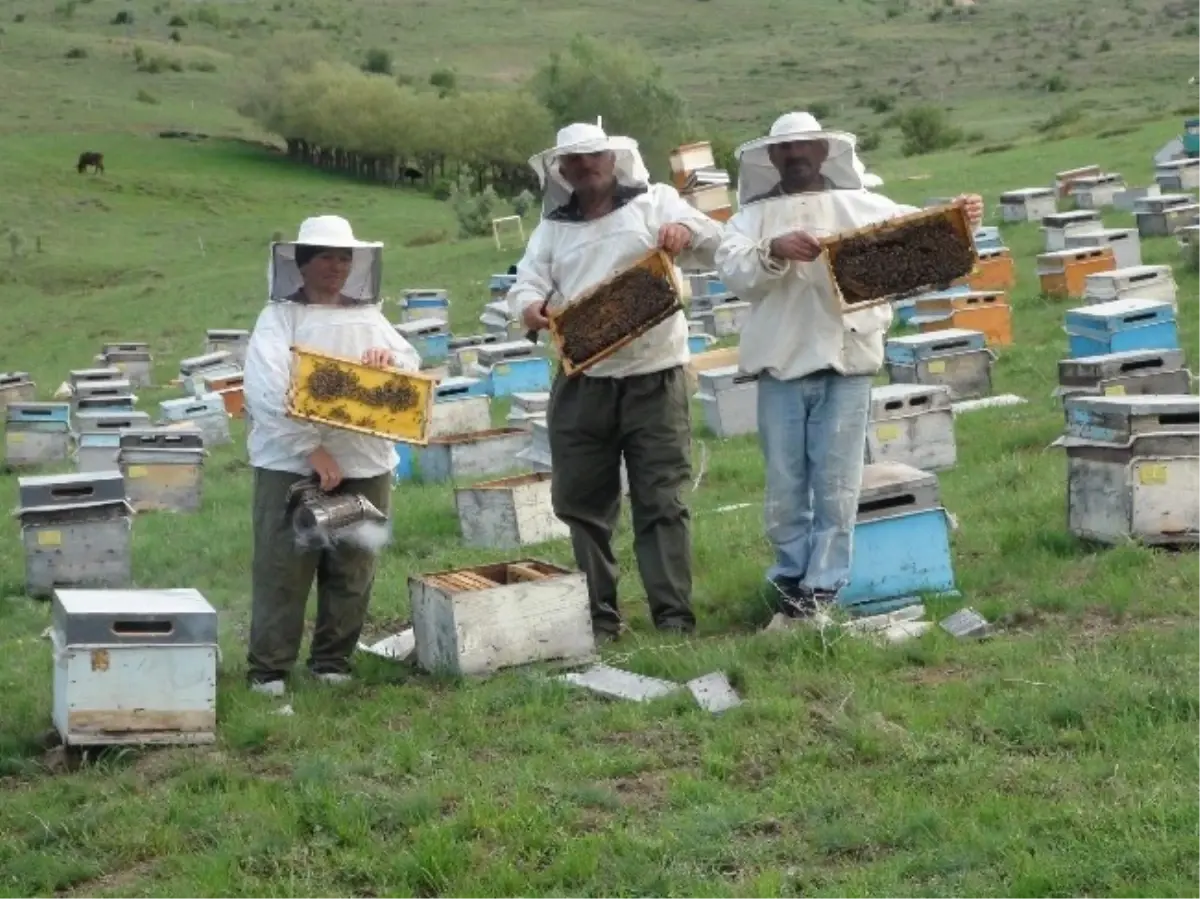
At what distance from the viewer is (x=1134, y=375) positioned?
1092cm

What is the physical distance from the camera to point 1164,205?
71.4 ft

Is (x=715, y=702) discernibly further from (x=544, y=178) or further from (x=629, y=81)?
(x=629, y=81)

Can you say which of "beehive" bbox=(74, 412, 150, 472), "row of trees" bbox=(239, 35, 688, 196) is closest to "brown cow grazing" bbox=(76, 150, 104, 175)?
"row of trees" bbox=(239, 35, 688, 196)

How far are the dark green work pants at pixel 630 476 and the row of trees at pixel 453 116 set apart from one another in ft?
156

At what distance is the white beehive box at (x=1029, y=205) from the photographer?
995 inches

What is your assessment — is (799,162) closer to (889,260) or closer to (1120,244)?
(889,260)

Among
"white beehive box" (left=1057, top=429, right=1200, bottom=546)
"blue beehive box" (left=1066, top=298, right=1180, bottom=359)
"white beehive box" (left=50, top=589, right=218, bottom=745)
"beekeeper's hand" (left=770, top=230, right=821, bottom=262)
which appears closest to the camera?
"white beehive box" (left=50, top=589, right=218, bottom=745)

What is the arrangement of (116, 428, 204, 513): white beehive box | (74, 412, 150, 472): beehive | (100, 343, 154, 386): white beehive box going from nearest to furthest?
(116, 428, 204, 513): white beehive box < (74, 412, 150, 472): beehive < (100, 343, 154, 386): white beehive box

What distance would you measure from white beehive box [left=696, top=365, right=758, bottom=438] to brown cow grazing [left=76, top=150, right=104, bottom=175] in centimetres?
4950

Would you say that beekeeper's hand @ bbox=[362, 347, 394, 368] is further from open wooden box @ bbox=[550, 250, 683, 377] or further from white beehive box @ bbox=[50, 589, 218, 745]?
white beehive box @ bbox=[50, 589, 218, 745]

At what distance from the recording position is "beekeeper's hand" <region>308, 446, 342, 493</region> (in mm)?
7805

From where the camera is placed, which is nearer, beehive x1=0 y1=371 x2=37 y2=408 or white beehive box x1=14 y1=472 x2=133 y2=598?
white beehive box x1=14 y1=472 x2=133 y2=598

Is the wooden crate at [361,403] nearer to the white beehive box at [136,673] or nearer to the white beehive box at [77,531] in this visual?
the white beehive box at [136,673]

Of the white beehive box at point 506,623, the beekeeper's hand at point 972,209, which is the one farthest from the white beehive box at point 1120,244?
the white beehive box at point 506,623
